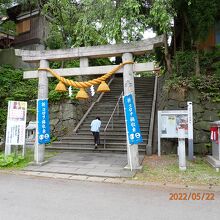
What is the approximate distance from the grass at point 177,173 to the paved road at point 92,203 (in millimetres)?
864

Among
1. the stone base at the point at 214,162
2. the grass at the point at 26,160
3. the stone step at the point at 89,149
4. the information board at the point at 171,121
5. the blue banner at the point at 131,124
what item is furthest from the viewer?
the stone step at the point at 89,149

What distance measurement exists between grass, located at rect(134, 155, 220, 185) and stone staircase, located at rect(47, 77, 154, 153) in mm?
2140

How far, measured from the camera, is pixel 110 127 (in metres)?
13.9

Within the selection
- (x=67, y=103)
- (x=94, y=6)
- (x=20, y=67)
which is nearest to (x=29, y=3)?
(x=20, y=67)

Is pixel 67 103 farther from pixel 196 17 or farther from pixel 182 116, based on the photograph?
pixel 196 17

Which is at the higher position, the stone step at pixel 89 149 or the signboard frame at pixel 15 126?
the signboard frame at pixel 15 126

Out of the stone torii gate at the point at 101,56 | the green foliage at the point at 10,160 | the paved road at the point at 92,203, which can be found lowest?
the paved road at the point at 92,203

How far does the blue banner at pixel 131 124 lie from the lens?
28.4 feet

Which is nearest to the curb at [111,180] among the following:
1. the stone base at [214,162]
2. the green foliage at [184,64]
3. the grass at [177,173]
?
the grass at [177,173]

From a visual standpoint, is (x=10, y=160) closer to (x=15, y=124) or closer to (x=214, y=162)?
(x=15, y=124)

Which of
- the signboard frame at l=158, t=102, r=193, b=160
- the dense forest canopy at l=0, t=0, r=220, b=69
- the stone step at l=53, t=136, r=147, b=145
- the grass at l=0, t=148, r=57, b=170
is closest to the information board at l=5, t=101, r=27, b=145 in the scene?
the grass at l=0, t=148, r=57, b=170

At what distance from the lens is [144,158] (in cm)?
1060

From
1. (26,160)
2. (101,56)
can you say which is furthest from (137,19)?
(26,160)
